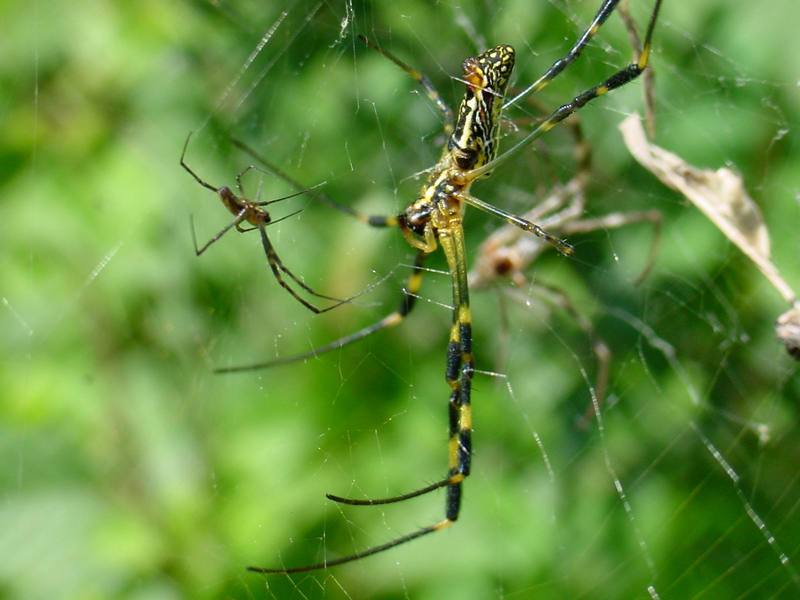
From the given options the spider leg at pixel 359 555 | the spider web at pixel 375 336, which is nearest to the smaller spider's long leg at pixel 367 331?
the spider web at pixel 375 336

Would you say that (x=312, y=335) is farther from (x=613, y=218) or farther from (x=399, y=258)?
(x=613, y=218)

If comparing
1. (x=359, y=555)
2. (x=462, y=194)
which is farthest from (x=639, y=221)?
(x=359, y=555)

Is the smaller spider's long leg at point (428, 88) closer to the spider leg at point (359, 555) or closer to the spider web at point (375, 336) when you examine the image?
the spider web at point (375, 336)

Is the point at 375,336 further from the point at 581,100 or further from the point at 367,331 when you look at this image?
the point at 581,100

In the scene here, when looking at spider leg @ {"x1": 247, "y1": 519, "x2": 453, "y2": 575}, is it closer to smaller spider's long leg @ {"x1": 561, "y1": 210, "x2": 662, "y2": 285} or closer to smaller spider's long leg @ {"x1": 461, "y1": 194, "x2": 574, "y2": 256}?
smaller spider's long leg @ {"x1": 461, "y1": 194, "x2": 574, "y2": 256}

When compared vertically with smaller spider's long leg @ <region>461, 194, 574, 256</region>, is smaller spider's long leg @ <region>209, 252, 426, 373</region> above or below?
above

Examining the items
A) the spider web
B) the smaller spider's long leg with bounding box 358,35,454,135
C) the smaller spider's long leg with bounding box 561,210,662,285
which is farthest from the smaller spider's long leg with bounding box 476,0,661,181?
the smaller spider's long leg with bounding box 561,210,662,285

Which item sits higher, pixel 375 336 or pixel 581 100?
pixel 375 336
